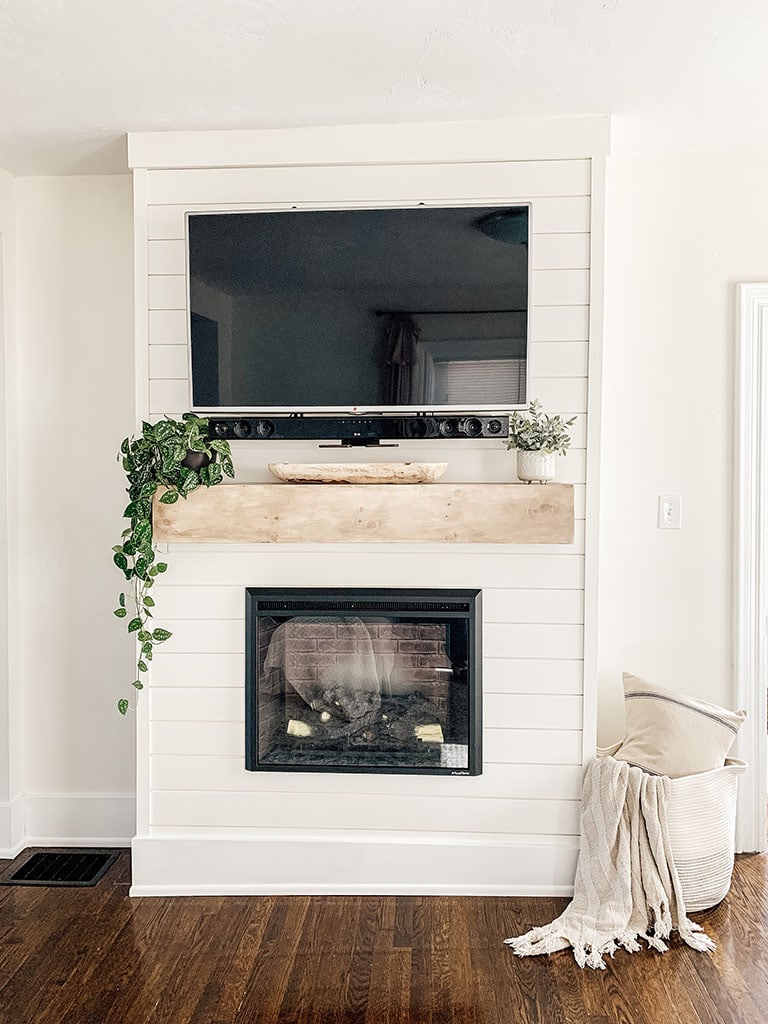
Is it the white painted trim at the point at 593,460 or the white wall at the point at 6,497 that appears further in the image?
the white wall at the point at 6,497

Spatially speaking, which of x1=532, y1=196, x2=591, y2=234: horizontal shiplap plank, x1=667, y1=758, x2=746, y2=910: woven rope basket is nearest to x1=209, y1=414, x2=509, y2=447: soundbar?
x1=532, y1=196, x2=591, y2=234: horizontal shiplap plank

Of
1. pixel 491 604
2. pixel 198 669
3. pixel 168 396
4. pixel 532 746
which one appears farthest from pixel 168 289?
pixel 532 746

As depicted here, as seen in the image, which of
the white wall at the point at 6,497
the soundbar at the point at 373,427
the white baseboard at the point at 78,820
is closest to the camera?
the soundbar at the point at 373,427

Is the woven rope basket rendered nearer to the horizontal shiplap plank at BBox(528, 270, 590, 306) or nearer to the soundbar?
the soundbar

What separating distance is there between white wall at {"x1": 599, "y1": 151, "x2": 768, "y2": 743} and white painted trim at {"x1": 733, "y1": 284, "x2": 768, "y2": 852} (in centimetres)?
4

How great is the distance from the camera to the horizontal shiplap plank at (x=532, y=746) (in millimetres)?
2980

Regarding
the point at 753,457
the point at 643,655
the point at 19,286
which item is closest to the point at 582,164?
the point at 753,457

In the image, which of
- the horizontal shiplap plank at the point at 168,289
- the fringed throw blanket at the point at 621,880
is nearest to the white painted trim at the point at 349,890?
the fringed throw blanket at the point at 621,880

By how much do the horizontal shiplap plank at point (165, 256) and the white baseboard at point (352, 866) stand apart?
1.85 m

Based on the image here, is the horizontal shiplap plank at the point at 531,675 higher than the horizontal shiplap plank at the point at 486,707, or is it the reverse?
the horizontal shiplap plank at the point at 531,675

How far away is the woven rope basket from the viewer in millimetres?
2807

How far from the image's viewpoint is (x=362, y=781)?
3039 mm

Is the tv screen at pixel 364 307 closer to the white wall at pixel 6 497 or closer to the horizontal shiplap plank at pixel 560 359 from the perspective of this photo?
the horizontal shiplap plank at pixel 560 359

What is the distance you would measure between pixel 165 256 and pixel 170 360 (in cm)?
33
